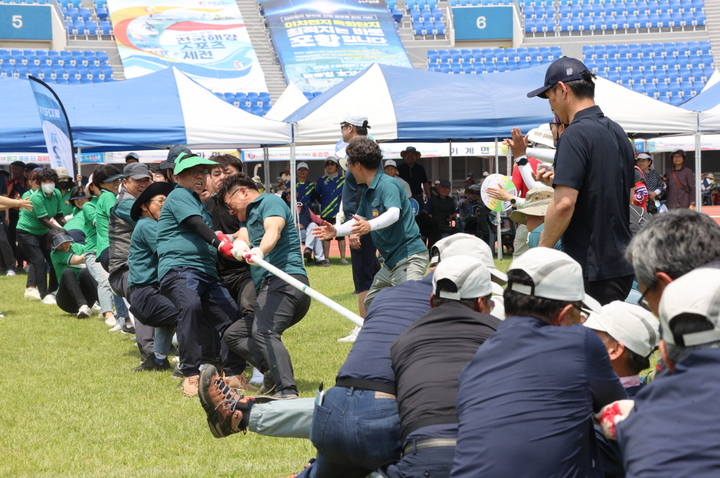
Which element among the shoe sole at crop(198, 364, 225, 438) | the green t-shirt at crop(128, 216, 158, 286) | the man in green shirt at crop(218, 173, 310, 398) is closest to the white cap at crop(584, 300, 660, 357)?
the shoe sole at crop(198, 364, 225, 438)

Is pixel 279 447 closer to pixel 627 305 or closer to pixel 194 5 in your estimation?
pixel 627 305

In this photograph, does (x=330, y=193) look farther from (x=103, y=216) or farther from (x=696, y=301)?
(x=696, y=301)

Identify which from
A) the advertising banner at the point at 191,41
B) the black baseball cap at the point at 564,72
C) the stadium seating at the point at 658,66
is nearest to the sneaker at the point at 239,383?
the black baseball cap at the point at 564,72

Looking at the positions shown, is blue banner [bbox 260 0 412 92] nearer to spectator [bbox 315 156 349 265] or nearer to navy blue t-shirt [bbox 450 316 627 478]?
spectator [bbox 315 156 349 265]

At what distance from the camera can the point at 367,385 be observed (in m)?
3.29

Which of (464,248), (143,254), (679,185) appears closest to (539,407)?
(464,248)

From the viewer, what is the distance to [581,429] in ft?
8.35

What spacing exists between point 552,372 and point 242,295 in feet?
13.6

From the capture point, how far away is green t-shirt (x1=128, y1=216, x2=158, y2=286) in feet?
22.0

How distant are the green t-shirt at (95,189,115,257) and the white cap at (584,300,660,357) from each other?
6.18 meters

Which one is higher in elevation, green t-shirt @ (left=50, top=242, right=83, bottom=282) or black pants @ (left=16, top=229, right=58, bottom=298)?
green t-shirt @ (left=50, top=242, right=83, bottom=282)

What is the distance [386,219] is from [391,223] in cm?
7

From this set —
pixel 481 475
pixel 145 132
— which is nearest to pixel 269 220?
pixel 481 475

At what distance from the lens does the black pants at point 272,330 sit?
5605mm
